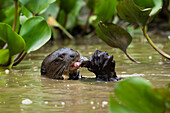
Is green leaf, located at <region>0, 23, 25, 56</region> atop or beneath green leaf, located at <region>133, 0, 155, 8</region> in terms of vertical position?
beneath

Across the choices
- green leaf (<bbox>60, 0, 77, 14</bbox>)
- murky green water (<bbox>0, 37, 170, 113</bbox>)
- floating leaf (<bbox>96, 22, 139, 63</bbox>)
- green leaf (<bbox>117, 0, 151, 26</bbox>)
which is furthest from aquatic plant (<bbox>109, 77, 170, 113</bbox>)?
green leaf (<bbox>60, 0, 77, 14</bbox>)

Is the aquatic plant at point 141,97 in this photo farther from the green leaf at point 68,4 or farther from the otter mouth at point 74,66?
the green leaf at point 68,4

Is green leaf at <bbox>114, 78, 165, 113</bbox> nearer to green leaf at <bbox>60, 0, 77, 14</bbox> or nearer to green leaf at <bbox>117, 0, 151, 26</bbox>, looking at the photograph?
green leaf at <bbox>117, 0, 151, 26</bbox>

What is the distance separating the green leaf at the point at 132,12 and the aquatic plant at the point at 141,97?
4.97ft

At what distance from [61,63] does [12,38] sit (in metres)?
0.49

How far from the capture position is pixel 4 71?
10.3 feet

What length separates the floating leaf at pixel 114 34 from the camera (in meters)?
2.97

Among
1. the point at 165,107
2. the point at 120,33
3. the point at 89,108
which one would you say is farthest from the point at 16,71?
the point at 165,107

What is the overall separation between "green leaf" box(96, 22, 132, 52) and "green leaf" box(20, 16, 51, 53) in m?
0.47

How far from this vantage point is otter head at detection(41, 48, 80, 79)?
9.09 feet

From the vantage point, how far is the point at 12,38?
2.95 m

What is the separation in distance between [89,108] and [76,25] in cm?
610

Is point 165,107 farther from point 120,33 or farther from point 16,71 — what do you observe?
point 16,71

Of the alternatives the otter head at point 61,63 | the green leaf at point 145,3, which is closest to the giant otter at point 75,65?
the otter head at point 61,63
